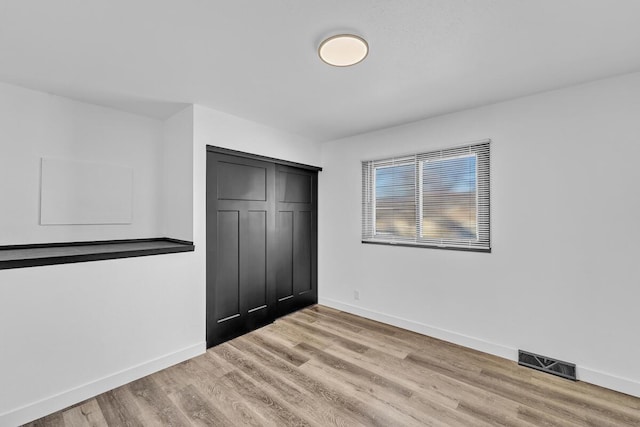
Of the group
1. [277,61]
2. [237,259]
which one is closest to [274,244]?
[237,259]

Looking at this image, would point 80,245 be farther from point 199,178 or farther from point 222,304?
point 222,304

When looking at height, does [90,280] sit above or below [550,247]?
below

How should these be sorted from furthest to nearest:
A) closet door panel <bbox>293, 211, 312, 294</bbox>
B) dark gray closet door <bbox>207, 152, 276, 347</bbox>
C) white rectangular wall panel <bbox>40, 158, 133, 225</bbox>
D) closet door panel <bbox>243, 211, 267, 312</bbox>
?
closet door panel <bbox>293, 211, 312, 294</bbox>
closet door panel <bbox>243, 211, 267, 312</bbox>
dark gray closet door <bbox>207, 152, 276, 347</bbox>
white rectangular wall panel <bbox>40, 158, 133, 225</bbox>

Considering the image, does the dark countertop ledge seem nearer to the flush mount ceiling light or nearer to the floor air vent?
the flush mount ceiling light

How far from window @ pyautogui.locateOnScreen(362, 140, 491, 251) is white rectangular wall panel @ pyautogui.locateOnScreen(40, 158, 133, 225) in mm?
2806

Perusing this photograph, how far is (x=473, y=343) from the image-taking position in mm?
2879

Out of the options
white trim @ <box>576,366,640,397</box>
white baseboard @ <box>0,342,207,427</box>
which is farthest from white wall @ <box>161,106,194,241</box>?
white trim @ <box>576,366,640,397</box>

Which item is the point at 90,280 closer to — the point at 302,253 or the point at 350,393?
the point at 350,393

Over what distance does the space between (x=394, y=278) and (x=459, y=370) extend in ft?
3.95

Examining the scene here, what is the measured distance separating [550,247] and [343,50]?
2.41 m

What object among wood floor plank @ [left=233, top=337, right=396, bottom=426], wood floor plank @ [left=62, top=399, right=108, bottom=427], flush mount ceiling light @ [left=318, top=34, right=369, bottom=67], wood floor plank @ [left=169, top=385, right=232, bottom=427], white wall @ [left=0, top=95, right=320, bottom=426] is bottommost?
wood floor plank @ [left=62, top=399, right=108, bottom=427]

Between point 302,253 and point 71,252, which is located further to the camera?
point 302,253

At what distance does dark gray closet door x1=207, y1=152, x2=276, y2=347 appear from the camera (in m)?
2.97

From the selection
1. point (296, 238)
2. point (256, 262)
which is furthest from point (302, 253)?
→ point (256, 262)
